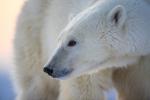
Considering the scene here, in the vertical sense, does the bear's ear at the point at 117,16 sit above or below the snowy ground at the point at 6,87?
below

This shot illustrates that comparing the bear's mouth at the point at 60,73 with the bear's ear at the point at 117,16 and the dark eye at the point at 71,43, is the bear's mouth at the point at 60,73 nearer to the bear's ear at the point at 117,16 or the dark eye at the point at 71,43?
the dark eye at the point at 71,43

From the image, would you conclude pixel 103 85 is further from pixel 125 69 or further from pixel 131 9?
pixel 131 9

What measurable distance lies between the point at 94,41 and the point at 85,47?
3.8 inches

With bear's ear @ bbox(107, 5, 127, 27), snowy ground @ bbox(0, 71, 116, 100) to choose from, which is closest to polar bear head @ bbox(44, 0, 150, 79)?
bear's ear @ bbox(107, 5, 127, 27)

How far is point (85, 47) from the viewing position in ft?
23.5

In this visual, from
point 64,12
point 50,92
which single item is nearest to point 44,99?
point 50,92

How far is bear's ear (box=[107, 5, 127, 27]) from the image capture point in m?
7.12

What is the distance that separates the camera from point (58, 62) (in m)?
7.07

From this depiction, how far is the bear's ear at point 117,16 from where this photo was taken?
7.12 m

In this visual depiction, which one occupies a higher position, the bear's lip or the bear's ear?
the bear's ear

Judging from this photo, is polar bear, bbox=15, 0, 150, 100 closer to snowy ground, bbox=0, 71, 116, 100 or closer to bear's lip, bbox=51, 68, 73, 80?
bear's lip, bbox=51, 68, 73, 80

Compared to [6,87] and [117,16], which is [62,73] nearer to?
[117,16]

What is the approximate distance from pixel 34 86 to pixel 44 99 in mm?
186

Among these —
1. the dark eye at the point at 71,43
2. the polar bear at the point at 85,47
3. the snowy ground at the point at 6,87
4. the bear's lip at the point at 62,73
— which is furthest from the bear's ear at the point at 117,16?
the snowy ground at the point at 6,87
